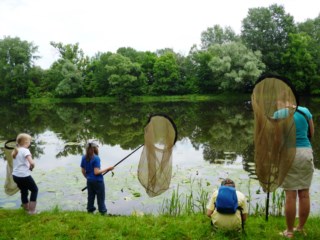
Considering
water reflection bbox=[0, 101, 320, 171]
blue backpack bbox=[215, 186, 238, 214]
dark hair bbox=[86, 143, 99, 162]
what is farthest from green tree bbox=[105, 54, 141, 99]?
blue backpack bbox=[215, 186, 238, 214]

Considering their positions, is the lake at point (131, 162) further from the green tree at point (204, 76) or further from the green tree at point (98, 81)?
the green tree at point (98, 81)

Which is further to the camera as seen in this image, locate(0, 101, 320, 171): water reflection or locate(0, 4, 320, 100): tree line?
locate(0, 4, 320, 100): tree line

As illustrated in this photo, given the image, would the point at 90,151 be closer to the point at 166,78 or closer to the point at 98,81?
the point at 166,78

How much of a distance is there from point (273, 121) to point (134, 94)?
4965 centimetres

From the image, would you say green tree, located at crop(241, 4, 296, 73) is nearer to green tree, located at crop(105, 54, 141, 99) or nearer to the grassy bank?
green tree, located at crop(105, 54, 141, 99)

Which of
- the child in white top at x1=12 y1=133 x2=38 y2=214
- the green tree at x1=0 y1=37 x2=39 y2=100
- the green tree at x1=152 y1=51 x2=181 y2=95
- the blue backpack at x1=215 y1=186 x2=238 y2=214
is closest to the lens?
the blue backpack at x1=215 y1=186 x2=238 y2=214

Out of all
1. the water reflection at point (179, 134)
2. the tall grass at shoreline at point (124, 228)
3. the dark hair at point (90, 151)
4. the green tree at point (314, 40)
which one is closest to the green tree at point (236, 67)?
the green tree at point (314, 40)

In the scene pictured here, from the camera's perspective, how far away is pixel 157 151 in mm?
5691

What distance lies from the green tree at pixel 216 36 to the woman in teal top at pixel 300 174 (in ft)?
233

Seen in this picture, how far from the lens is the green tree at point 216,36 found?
241 feet

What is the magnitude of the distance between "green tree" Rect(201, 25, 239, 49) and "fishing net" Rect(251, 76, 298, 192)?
70748 millimetres

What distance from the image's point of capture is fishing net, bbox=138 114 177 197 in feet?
18.6

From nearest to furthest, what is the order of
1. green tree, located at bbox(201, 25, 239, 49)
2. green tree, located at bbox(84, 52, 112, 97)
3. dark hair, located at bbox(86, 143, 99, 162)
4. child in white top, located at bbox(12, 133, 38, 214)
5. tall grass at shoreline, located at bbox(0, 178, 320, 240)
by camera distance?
tall grass at shoreline, located at bbox(0, 178, 320, 240) → child in white top, located at bbox(12, 133, 38, 214) → dark hair, located at bbox(86, 143, 99, 162) → green tree, located at bbox(84, 52, 112, 97) → green tree, located at bbox(201, 25, 239, 49)

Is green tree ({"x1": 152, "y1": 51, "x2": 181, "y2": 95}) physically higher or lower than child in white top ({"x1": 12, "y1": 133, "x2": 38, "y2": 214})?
higher
